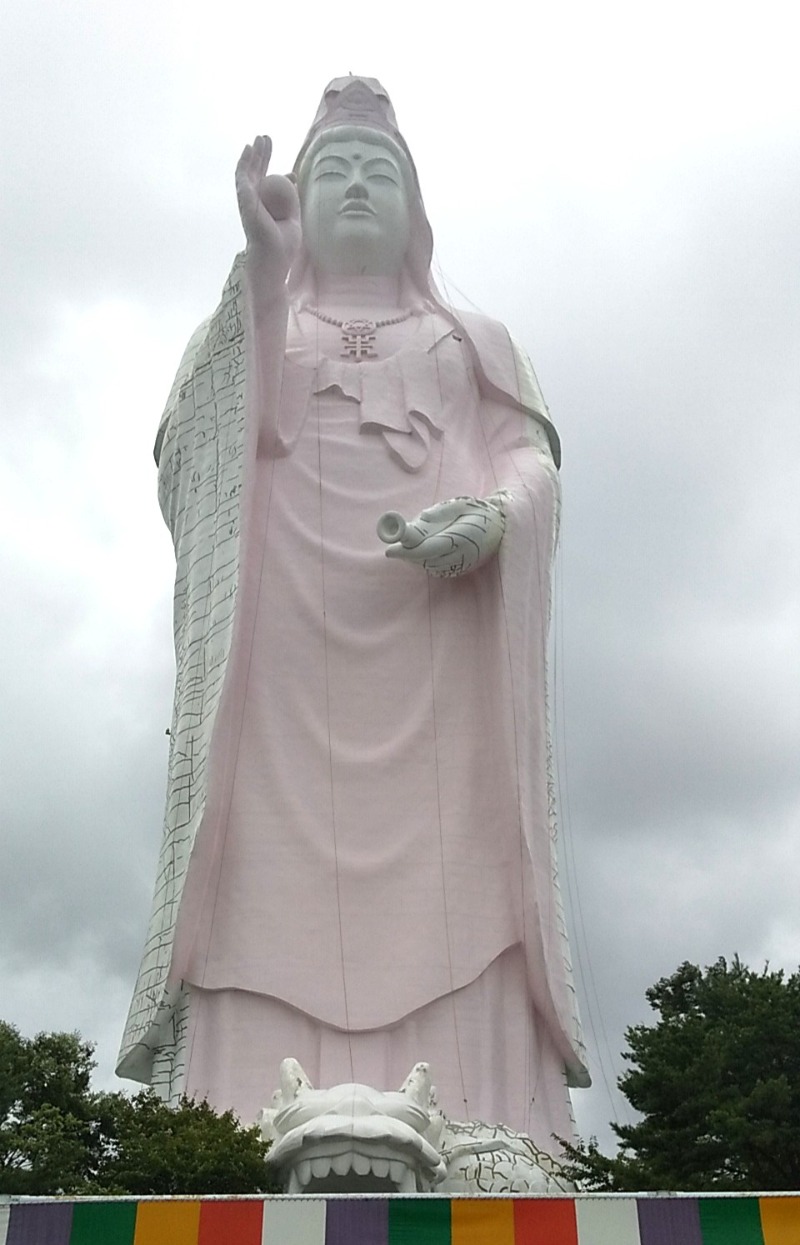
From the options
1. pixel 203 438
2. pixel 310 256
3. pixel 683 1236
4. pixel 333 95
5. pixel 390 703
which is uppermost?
pixel 333 95

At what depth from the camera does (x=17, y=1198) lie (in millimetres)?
4160

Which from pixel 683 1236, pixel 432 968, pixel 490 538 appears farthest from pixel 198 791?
pixel 683 1236

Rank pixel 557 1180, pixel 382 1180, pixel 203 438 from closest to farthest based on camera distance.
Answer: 1. pixel 382 1180
2. pixel 557 1180
3. pixel 203 438

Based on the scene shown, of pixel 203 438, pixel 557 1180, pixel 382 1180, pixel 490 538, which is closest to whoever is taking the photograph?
pixel 382 1180

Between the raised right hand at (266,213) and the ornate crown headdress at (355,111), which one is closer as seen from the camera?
the raised right hand at (266,213)

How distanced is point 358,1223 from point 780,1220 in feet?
3.80

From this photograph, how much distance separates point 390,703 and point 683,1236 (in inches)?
229

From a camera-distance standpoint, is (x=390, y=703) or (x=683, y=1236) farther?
(x=390, y=703)

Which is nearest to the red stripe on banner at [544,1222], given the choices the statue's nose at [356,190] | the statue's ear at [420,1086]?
the statue's ear at [420,1086]

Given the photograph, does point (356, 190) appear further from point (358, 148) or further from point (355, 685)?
point (355, 685)

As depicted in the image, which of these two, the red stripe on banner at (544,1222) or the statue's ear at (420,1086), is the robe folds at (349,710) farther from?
the red stripe on banner at (544,1222)

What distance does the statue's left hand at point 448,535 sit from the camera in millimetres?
9375

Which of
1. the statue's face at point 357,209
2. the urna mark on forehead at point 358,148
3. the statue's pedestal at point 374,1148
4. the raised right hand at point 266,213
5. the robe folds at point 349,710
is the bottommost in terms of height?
the statue's pedestal at point 374,1148

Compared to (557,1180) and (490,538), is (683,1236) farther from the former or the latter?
(490,538)
